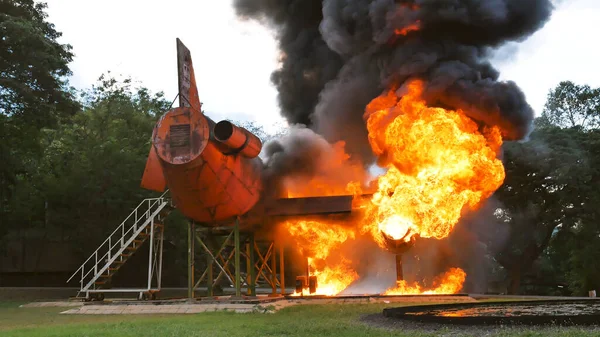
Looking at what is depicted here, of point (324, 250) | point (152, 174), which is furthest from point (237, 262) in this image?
point (324, 250)

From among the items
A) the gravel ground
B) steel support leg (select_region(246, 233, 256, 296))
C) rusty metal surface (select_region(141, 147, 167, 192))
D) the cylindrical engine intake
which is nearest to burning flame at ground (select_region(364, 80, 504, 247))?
the cylindrical engine intake

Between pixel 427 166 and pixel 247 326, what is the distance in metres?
10.5

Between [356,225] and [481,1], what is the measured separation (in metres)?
10.0

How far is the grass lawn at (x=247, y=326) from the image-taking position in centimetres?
1200

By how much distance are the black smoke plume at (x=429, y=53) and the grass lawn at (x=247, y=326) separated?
828 centimetres

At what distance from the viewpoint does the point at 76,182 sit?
117ft

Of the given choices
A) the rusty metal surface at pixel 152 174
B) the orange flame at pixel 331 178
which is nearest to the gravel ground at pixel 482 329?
the orange flame at pixel 331 178

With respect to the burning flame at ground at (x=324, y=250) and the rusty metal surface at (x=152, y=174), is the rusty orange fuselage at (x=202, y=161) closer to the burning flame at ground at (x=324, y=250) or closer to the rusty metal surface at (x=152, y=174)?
the rusty metal surface at (x=152, y=174)

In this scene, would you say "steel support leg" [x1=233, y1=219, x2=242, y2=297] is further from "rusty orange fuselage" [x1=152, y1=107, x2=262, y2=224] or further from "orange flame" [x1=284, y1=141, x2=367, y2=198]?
"orange flame" [x1=284, y1=141, x2=367, y2=198]

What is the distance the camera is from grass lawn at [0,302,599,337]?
Answer: 39.4ft

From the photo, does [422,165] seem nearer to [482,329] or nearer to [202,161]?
[202,161]

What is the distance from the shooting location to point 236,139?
2011cm

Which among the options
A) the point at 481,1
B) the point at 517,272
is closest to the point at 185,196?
the point at 481,1

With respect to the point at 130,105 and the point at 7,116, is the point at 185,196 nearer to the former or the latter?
the point at 7,116
